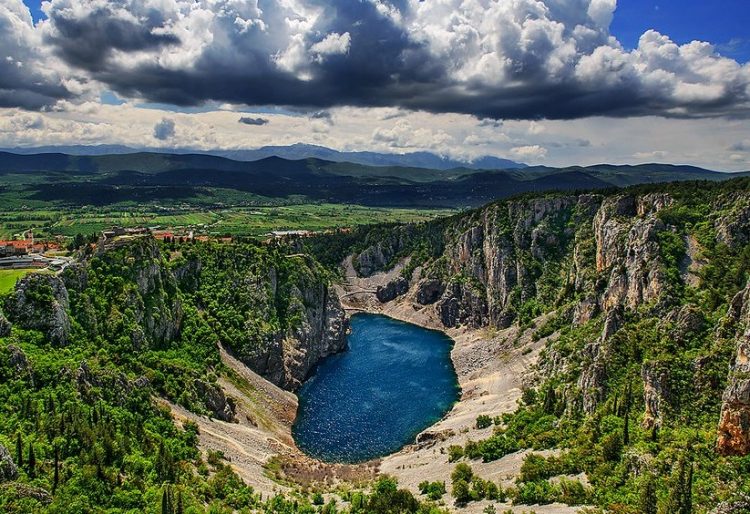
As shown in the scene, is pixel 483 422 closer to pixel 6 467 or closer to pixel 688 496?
pixel 688 496

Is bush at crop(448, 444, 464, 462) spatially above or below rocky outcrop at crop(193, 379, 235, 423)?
below

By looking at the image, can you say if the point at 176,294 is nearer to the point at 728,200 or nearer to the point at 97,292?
the point at 97,292

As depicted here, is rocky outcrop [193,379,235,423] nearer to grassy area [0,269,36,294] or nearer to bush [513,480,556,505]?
grassy area [0,269,36,294]

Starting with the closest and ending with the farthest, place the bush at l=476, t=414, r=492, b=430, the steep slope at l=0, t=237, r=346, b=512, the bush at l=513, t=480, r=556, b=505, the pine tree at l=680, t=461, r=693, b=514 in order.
→ the pine tree at l=680, t=461, r=693, b=514 → the steep slope at l=0, t=237, r=346, b=512 → the bush at l=513, t=480, r=556, b=505 → the bush at l=476, t=414, r=492, b=430

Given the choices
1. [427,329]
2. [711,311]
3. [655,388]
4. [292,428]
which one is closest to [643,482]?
[655,388]

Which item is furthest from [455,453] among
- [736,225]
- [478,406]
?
[736,225]

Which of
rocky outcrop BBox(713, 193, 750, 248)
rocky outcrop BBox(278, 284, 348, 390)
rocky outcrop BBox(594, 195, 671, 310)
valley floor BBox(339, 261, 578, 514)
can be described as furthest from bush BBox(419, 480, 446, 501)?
rocky outcrop BBox(713, 193, 750, 248)
